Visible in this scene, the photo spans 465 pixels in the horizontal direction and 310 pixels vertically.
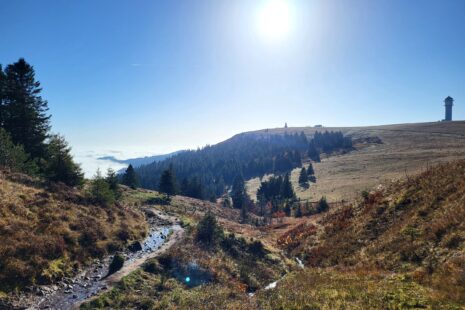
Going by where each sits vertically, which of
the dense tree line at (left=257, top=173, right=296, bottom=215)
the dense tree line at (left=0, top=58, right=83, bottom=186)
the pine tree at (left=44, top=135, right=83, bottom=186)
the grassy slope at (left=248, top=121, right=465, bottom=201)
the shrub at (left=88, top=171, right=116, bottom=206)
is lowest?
the dense tree line at (left=257, top=173, right=296, bottom=215)

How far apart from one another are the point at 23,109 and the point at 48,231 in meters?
24.2

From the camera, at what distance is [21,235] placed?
1686cm

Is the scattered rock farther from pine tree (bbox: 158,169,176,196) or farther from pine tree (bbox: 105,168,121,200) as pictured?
pine tree (bbox: 158,169,176,196)

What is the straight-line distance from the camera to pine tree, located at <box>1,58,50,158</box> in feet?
116

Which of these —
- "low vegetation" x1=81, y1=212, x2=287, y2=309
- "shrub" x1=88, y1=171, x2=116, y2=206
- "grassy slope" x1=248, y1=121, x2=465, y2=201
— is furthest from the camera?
"grassy slope" x1=248, y1=121, x2=465, y2=201

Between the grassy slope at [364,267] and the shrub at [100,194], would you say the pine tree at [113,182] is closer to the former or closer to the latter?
the shrub at [100,194]

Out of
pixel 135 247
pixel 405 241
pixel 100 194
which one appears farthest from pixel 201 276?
pixel 100 194

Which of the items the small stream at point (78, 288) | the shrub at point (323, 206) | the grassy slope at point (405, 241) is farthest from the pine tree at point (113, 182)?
the shrub at point (323, 206)

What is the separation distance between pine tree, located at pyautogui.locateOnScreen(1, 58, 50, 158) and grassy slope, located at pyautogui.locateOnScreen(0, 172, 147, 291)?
1200 centimetres

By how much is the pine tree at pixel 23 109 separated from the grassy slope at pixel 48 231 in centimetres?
1200

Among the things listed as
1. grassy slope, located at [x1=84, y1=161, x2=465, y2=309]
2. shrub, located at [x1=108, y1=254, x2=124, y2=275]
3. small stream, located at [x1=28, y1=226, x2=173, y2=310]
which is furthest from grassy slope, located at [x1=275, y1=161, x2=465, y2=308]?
shrub, located at [x1=108, y1=254, x2=124, y2=275]

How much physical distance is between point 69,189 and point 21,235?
11.9 m

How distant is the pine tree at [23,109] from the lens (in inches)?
1393

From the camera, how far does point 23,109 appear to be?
35938mm
